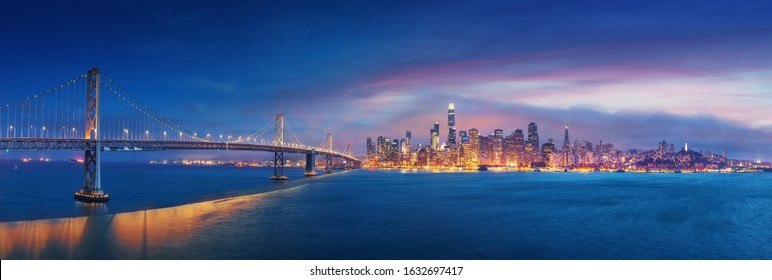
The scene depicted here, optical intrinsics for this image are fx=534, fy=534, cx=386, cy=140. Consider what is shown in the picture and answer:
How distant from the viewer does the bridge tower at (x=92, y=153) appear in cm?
4462

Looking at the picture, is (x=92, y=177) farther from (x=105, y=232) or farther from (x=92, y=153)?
(x=105, y=232)

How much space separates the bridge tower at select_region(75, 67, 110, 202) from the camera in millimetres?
44625

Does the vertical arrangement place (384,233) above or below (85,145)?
below

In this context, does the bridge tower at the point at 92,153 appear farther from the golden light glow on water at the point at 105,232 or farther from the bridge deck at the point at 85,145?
the golden light glow on water at the point at 105,232

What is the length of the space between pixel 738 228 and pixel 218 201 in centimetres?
4213

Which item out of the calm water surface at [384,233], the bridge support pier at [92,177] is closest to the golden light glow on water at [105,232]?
the calm water surface at [384,233]

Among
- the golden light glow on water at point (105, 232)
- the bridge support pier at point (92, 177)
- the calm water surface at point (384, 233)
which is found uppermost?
the bridge support pier at point (92, 177)

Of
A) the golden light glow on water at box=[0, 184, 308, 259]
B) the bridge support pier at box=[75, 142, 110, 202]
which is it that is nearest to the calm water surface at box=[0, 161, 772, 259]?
the golden light glow on water at box=[0, 184, 308, 259]

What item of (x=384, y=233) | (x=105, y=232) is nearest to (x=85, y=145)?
(x=105, y=232)

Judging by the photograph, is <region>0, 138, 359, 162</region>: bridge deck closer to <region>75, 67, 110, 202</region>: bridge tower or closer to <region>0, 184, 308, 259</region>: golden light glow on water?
<region>75, 67, 110, 202</region>: bridge tower

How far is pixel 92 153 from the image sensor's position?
4481 centimetres
